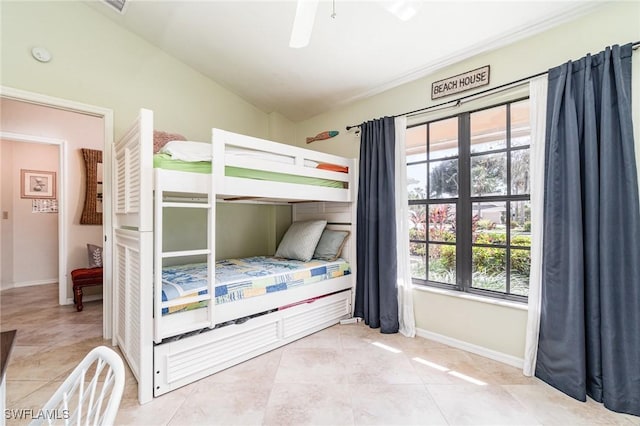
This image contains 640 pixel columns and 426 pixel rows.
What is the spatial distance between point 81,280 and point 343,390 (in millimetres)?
3340

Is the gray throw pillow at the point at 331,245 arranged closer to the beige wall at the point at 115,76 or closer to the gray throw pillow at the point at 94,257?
the beige wall at the point at 115,76

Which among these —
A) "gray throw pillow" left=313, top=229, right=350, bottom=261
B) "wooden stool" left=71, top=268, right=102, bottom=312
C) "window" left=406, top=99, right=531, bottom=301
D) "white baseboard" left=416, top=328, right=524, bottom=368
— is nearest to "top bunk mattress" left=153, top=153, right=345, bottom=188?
"gray throw pillow" left=313, top=229, right=350, bottom=261

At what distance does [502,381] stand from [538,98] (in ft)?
6.35

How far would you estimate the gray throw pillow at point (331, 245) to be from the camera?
3145 mm

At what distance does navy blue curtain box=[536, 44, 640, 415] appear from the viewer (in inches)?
64.7

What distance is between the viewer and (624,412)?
1.63m

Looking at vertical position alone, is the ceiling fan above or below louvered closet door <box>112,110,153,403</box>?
above

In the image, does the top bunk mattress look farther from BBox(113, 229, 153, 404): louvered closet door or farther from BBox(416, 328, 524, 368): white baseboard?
BBox(416, 328, 524, 368): white baseboard

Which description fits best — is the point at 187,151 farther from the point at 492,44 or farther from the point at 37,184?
the point at 37,184

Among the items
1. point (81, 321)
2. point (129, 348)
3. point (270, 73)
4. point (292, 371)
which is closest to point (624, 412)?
point (292, 371)

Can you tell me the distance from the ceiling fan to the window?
1.48 m

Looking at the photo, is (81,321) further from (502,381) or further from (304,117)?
(502,381)

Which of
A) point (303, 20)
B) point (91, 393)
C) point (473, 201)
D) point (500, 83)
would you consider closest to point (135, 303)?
point (91, 393)

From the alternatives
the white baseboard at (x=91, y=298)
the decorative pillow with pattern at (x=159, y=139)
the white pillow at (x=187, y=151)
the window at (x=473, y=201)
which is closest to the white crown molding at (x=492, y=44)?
the window at (x=473, y=201)
